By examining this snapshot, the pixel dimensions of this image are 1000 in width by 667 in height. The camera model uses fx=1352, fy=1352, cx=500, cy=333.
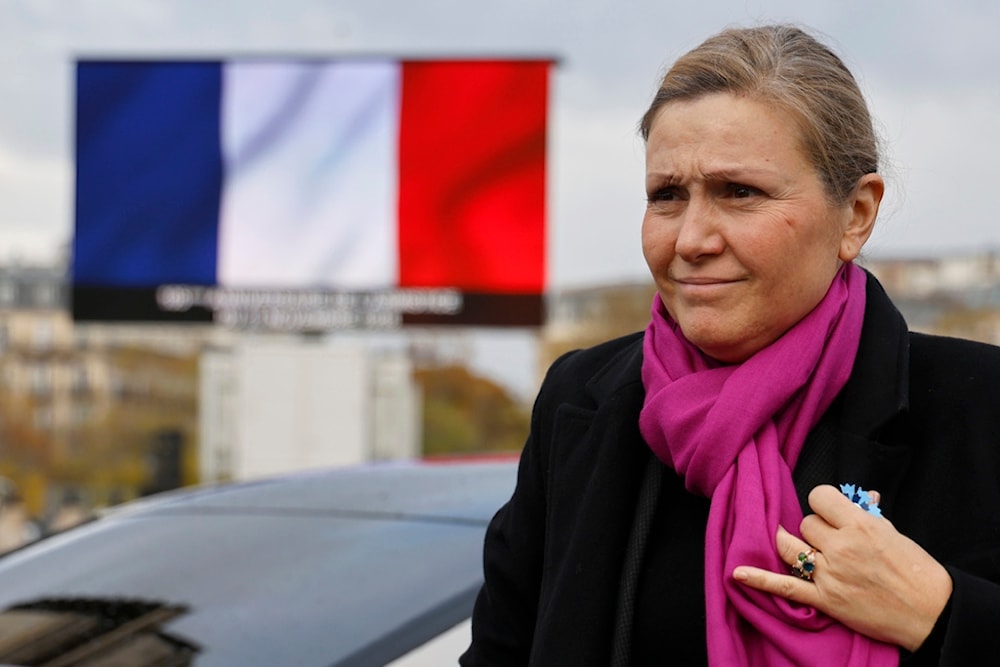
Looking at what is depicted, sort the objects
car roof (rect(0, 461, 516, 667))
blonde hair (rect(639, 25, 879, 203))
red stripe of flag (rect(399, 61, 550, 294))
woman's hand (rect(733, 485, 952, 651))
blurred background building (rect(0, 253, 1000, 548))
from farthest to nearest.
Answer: blurred background building (rect(0, 253, 1000, 548)), red stripe of flag (rect(399, 61, 550, 294)), car roof (rect(0, 461, 516, 667)), blonde hair (rect(639, 25, 879, 203)), woman's hand (rect(733, 485, 952, 651))

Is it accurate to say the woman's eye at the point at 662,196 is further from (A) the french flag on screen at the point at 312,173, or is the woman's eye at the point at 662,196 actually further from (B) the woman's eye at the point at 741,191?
(A) the french flag on screen at the point at 312,173

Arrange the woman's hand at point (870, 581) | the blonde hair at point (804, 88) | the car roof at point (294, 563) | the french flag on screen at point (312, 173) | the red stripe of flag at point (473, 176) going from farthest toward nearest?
1. the french flag on screen at point (312, 173)
2. the red stripe of flag at point (473, 176)
3. the car roof at point (294, 563)
4. the blonde hair at point (804, 88)
5. the woman's hand at point (870, 581)

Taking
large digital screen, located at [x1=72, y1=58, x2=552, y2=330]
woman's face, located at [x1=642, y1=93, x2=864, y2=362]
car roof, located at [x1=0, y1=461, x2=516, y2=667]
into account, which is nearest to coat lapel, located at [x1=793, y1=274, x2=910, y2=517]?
woman's face, located at [x1=642, y1=93, x2=864, y2=362]

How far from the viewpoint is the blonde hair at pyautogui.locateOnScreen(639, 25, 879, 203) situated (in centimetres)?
158

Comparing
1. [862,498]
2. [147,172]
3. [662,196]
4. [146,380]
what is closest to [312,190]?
[147,172]

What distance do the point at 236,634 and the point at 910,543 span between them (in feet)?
4.00

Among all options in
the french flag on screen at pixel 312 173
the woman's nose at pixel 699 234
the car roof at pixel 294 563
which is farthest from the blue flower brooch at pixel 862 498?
the french flag on screen at pixel 312 173

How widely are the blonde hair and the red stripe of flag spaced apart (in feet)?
43.2

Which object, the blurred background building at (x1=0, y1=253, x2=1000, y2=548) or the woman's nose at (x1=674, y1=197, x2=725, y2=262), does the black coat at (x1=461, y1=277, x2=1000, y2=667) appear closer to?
the woman's nose at (x1=674, y1=197, x2=725, y2=262)

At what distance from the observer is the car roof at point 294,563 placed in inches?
87.7

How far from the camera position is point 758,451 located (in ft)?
5.18

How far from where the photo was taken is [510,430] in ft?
267

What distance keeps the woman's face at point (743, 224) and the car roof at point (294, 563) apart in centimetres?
85

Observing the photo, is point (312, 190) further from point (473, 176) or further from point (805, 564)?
point (805, 564)
